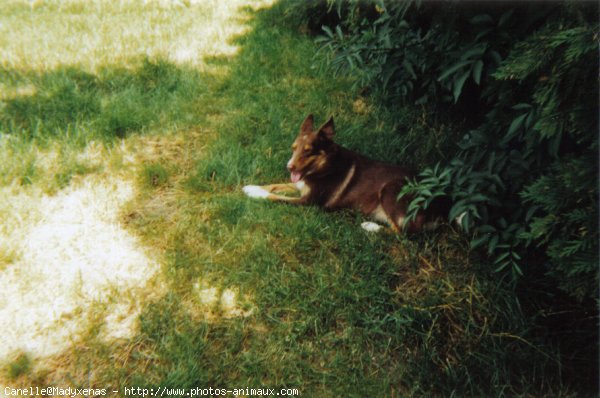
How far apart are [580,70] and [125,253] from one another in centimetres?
303

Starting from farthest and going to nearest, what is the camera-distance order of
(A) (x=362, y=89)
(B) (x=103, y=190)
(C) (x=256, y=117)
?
(A) (x=362, y=89) < (C) (x=256, y=117) < (B) (x=103, y=190)

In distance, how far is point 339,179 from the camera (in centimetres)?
347

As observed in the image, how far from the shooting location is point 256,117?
15.1ft

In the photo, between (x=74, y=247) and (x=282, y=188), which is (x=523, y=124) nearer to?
(x=282, y=188)

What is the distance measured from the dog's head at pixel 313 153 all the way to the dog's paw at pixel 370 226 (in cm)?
60

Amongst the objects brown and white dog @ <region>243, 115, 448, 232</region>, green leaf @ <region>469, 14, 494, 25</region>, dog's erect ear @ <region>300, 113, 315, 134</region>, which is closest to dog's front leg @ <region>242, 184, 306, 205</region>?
brown and white dog @ <region>243, 115, 448, 232</region>

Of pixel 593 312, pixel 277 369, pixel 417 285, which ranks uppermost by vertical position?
pixel 593 312

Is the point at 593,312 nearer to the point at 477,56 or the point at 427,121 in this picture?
the point at 477,56

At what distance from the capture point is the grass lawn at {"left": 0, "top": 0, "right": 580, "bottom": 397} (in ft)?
7.57

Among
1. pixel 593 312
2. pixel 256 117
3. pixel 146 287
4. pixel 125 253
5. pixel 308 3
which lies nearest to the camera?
pixel 593 312

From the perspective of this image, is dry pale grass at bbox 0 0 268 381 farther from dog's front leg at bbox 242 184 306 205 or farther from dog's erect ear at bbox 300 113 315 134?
dog's erect ear at bbox 300 113 315 134

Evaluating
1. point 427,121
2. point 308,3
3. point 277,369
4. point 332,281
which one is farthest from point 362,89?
point 277,369

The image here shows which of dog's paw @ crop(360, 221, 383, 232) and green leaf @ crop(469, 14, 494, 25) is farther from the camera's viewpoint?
dog's paw @ crop(360, 221, 383, 232)

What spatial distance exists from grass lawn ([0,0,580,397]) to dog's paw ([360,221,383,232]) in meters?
0.06
